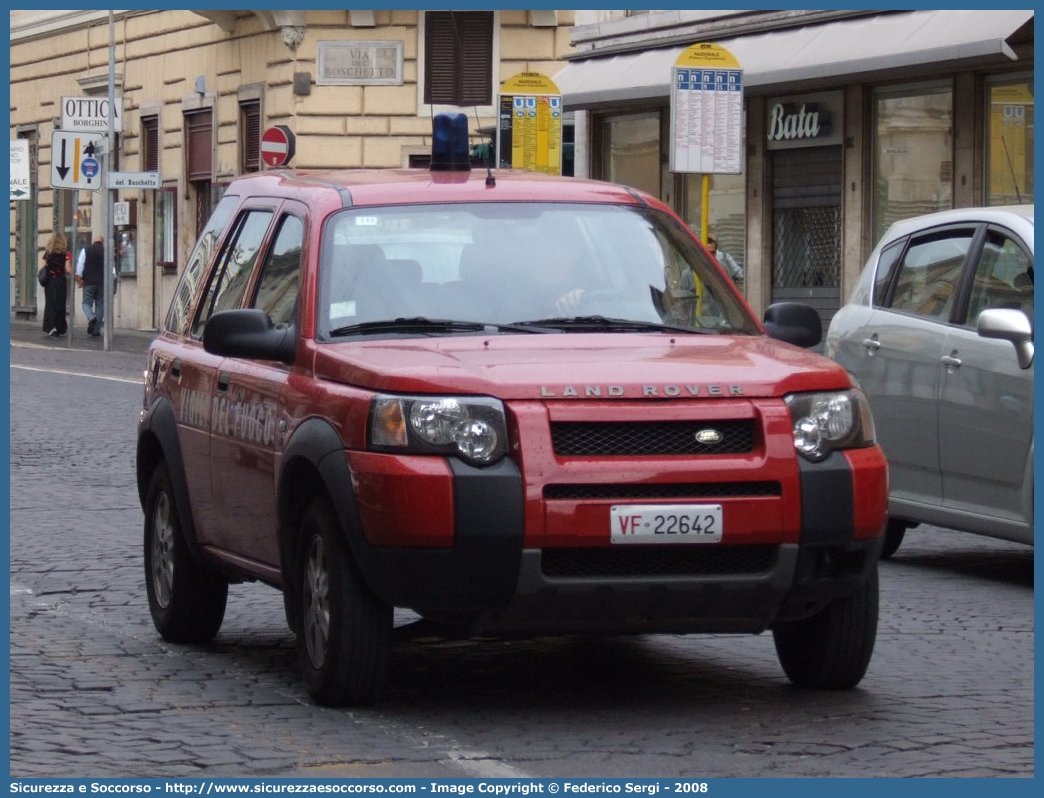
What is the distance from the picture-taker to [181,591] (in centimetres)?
841

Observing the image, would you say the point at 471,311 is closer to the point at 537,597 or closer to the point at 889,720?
the point at 537,597

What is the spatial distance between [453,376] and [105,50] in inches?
1529

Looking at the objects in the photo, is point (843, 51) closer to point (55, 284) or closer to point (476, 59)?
point (476, 59)

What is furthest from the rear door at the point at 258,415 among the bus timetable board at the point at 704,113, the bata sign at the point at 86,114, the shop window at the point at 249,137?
the shop window at the point at 249,137

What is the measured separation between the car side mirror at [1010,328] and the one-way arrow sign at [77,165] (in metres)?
28.2

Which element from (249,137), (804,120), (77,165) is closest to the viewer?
(804,120)

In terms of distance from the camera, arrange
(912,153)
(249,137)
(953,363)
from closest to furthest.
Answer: (953,363) → (912,153) → (249,137)

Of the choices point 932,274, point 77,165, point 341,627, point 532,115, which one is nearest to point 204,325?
point 341,627

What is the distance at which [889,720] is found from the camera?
6793 mm

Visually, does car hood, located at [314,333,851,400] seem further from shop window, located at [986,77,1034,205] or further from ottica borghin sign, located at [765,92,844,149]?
ottica borghin sign, located at [765,92,844,149]

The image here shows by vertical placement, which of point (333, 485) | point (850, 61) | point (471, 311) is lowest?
point (333, 485)

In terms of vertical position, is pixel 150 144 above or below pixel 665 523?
above

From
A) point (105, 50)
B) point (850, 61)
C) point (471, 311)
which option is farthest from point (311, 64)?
point (471, 311)

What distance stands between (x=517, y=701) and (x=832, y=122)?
69.2ft
